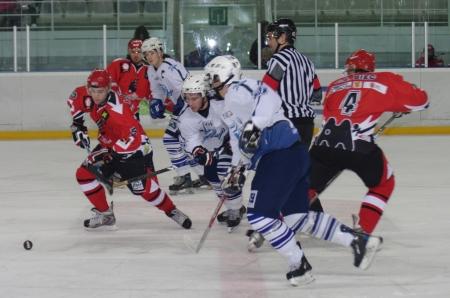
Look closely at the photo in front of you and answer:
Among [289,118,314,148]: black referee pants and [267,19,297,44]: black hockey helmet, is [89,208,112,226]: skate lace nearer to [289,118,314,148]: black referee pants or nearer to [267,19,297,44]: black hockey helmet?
[289,118,314,148]: black referee pants

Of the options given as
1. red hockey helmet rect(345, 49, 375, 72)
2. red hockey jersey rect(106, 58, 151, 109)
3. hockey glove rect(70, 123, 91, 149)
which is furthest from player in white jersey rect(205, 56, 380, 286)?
red hockey jersey rect(106, 58, 151, 109)

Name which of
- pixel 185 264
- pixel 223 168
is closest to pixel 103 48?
pixel 223 168

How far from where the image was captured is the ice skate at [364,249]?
14.0 ft

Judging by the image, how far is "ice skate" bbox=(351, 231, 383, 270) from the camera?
4.27 meters

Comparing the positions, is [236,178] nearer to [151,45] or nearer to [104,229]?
[104,229]

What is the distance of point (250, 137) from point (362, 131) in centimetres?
86

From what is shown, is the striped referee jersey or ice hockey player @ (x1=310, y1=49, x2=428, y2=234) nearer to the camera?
ice hockey player @ (x1=310, y1=49, x2=428, y2=234)

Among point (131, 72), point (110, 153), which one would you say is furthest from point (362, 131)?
point (131, 72)

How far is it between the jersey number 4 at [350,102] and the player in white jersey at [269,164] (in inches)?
22.0

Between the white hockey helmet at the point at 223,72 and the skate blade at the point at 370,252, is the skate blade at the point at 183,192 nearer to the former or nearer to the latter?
the white hockey helmet at the point at 223,72

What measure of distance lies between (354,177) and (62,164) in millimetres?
2576

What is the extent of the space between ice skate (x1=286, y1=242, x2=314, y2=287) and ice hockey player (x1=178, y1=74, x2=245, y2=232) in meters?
1.37

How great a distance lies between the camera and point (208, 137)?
6.08 meters

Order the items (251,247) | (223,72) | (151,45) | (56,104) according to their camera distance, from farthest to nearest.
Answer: (56,104)
(151,45)
(251,247)
(223,72)
